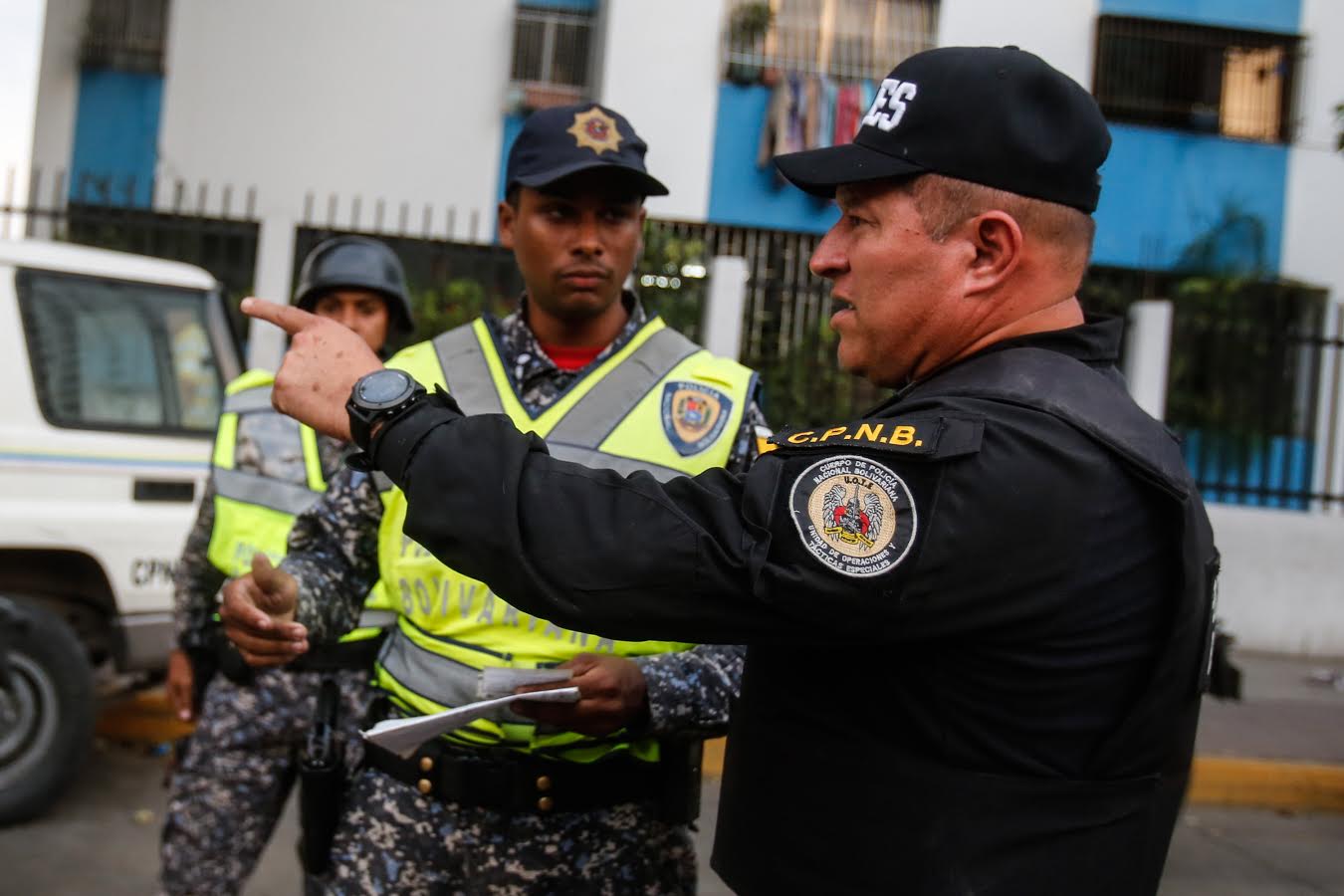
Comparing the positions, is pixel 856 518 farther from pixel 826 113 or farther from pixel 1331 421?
pixel 826 113

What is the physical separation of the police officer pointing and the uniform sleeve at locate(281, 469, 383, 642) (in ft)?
2.39

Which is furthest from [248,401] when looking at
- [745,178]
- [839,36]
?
[839,36]

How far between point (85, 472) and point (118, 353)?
19.4 inches

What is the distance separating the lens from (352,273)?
3.65 m

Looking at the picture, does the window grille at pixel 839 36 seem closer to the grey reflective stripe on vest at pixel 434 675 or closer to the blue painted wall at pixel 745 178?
the blue painted wall at pixel 745 178

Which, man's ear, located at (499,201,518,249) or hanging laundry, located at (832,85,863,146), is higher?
hanging laundry, located at (832,85,863,146)

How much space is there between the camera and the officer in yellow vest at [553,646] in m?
2.02

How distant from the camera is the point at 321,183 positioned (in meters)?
12.4

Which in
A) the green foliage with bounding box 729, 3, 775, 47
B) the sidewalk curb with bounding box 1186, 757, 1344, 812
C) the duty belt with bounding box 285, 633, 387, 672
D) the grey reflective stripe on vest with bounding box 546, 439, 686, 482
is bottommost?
the sidewalk curb with bounding box 1186, 757, 1344, 812

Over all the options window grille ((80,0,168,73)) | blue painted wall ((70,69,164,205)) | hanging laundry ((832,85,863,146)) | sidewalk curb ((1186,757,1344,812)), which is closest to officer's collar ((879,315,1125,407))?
sidewalk curb ((1186,757,1344,812))

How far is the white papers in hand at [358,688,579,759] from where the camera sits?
5.70 ft

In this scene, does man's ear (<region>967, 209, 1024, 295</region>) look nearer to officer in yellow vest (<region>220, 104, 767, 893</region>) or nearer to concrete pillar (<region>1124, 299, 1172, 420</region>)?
officer in yellow vest (<region>220, 104, 767, 893</region>)

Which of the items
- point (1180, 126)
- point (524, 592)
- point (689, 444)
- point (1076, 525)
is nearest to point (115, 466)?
point (689, 444)

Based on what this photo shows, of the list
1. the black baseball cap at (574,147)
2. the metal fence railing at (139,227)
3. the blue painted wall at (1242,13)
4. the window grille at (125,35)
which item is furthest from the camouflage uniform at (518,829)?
the blue painted wall at (1242,13)
